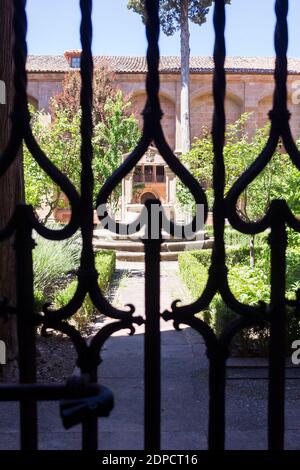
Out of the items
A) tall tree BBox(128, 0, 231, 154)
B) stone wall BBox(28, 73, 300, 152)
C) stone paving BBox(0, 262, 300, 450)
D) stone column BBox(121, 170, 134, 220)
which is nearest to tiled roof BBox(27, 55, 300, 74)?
stone wall BBox(28, 73, 300, 152)

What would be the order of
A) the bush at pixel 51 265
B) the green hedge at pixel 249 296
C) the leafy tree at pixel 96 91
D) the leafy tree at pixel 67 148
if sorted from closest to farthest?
the green hedge at pixel 249 296 → the bush at pixel 51 265 → the leafy tree at pixel 67 148 → the leafy tree at pixel 96 91

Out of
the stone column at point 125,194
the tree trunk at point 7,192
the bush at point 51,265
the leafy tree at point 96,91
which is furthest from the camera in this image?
the leafy tree at point 96,91

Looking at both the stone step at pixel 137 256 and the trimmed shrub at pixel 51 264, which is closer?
the trimmed shrub at pixel 51 264

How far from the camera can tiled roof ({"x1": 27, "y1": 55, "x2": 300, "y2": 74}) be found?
26.8 m

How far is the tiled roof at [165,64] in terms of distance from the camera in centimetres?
2683

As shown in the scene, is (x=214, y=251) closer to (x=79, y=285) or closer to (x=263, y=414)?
(x=79, y=285)

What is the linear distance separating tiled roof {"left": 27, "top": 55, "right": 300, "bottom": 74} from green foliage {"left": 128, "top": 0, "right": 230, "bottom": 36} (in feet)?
14.4

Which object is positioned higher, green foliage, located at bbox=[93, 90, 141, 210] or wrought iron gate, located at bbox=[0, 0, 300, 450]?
green foliage, located at bbox=[93, 90, 141, 210]

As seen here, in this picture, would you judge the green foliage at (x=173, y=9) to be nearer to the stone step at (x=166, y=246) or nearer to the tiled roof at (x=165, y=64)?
the tiled roof at (x=165, y=64)

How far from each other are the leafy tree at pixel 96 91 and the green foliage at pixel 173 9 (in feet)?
12.6

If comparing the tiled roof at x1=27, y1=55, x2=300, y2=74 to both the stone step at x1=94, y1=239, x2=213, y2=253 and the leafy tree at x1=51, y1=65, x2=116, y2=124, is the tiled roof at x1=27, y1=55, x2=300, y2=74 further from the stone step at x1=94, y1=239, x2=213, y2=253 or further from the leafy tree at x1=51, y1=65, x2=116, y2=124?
the stone step at x1=94, y1=239, x2=213, y2=253

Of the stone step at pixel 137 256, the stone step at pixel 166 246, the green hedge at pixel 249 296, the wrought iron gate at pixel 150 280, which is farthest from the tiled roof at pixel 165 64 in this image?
A: the wrought iron gate at pixel 150 280

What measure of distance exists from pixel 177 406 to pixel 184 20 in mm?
19935
